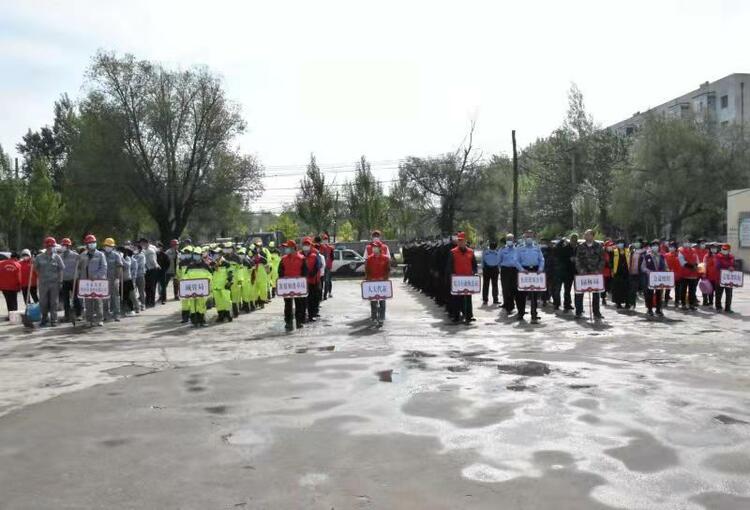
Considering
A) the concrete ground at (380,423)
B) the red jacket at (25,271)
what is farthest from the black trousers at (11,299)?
the concrete ground at (380,423)

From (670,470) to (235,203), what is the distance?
161 feet

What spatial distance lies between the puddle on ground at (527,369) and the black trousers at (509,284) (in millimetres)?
6882

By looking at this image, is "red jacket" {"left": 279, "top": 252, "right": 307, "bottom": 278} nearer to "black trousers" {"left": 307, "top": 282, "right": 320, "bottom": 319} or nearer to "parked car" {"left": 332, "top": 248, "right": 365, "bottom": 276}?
"black trousers" {"left": 307, "top": 282, "right": 320, "bottom": 319}

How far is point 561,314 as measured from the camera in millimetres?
17359

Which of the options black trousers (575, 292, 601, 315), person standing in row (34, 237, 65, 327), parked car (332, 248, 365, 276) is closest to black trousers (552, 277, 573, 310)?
black trousers (575, 292, 601, 315)

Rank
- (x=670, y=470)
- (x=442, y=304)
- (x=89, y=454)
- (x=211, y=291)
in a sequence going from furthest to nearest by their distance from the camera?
(x=442, y=304) → (x=211, y=291) → (x=89, y=454) → (x=670, y=470)

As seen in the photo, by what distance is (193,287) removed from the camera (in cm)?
1536

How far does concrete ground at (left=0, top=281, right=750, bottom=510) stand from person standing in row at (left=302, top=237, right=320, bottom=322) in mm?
3168

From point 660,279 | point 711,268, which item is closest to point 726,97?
point 711,268

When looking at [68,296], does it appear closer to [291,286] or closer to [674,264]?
[291,286]

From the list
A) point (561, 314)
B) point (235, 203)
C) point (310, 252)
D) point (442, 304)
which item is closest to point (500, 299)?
point (442, 304)

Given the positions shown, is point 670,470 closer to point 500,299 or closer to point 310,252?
point 310,252

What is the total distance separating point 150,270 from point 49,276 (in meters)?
5.41

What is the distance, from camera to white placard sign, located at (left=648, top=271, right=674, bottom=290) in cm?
1681
